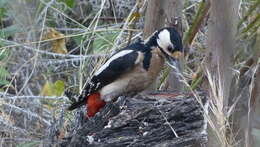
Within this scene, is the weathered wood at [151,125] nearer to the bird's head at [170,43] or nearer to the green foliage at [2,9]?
the bird's head at [170,43]

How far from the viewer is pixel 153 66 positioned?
3.48 m

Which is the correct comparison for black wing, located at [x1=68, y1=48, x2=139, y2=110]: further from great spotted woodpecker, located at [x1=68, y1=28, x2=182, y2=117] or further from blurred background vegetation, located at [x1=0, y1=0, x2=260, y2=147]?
blurred background vegetation, located at [x1=0, y1=0, x2=260, y2=147]

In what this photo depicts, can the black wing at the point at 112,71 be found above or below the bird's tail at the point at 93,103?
above

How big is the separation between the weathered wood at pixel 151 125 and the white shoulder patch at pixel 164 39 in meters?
0.39

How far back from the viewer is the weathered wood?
9.30ft

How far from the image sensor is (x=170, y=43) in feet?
11.0

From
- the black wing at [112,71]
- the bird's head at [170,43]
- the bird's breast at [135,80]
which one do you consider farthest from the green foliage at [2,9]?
the bird's head at [170,43]

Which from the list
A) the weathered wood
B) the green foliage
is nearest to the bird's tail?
the weathered wood

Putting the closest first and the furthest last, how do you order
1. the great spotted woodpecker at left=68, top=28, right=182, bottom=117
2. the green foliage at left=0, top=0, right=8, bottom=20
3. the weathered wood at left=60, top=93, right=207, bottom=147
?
the weathered wood at left=60, top=93, right=207, bottom=147, the great spotted woodpecker at left=68, top=28, right=182, bottom=117, the green foliage at left=0, top=0, right=8, bottom=20

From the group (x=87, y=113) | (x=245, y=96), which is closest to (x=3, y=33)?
(x=87, y=113)

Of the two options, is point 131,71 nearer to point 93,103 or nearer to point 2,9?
point 93,103

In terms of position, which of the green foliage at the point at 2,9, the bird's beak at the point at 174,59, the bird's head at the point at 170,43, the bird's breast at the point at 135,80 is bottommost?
the bird's breast at the point at 135,80

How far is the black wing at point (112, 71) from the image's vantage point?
3.45 meters

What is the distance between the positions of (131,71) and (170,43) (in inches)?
11.6
